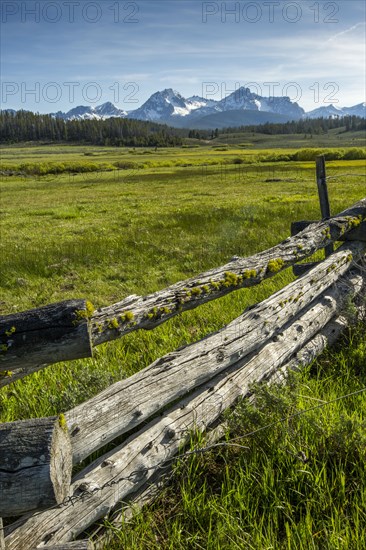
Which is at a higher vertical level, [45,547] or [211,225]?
[211,225]

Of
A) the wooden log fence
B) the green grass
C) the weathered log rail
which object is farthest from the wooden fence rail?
the green grass

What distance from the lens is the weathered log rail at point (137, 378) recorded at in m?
2.21

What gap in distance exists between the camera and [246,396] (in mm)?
3760

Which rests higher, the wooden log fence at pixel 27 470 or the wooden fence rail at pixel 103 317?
the wooden fence rail at pixel 103 317

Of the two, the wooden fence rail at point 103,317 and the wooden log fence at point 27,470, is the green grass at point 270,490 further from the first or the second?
the wooden fence rail at point 103,317

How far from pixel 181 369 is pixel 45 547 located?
145 centimetres

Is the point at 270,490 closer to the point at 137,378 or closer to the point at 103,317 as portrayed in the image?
the point at 137,378

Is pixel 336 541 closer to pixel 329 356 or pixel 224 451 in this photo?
pixel 224 451

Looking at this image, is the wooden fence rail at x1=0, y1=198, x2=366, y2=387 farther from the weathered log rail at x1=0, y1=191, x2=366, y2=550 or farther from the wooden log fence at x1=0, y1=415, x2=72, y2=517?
the wooden log fence at x1=0, y1=415, x2=72, y2=517

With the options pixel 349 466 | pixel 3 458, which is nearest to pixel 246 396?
pixel 349 466

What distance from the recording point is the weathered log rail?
2205 mm

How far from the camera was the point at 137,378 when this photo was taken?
3113 millimetres

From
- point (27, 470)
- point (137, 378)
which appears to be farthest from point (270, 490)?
point (27, 470)

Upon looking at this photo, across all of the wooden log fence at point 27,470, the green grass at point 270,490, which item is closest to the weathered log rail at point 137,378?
the wooden log fence at point 27,470
